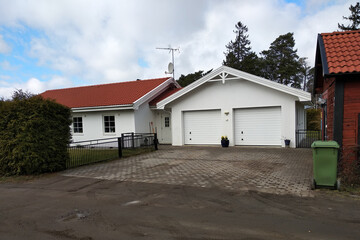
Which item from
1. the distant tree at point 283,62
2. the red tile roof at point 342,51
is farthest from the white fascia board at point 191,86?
the distant tree at point 283,62

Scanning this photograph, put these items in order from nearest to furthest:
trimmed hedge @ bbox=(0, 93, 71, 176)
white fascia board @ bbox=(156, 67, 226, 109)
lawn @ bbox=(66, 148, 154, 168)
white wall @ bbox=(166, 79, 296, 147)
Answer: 1. trimmed hedge @ bbox=(0, 93, 71, 176)
2. lawn @ bbox=(66, 148, 154, 168)
3. white wall @ bbox=(166, 79, 296, 147)
4. white fascia board @ bbox=(156, 67, 226, 109)

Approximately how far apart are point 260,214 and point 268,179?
2.68 m

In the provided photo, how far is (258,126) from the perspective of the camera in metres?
13.9

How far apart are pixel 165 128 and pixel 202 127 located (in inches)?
132

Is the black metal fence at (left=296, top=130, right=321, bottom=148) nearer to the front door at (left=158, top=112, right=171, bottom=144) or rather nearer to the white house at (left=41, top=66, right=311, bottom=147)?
the white house at (left=41, top=66, right=311, bottom=147)

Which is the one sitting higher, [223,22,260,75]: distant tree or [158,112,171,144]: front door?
[223,22,260,75]: distant tree

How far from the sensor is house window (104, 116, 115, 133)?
16828 millimetres

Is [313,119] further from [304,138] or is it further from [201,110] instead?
[201,110]

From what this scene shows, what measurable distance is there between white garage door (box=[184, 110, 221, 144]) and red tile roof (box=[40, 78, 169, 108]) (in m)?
3.93

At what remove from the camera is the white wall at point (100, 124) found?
16094 mm

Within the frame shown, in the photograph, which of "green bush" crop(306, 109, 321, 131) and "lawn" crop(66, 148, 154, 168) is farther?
"green bush" crop(306, 109, 321, 131)

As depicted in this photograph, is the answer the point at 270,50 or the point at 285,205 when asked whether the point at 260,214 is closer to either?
the point at 285,205

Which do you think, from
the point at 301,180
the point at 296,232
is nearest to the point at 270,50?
the point at 301,180

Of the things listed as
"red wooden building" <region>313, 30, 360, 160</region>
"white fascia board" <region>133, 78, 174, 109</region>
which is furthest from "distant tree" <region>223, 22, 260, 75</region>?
"red wooden building" <region>313, 30, 360, 160</region>
